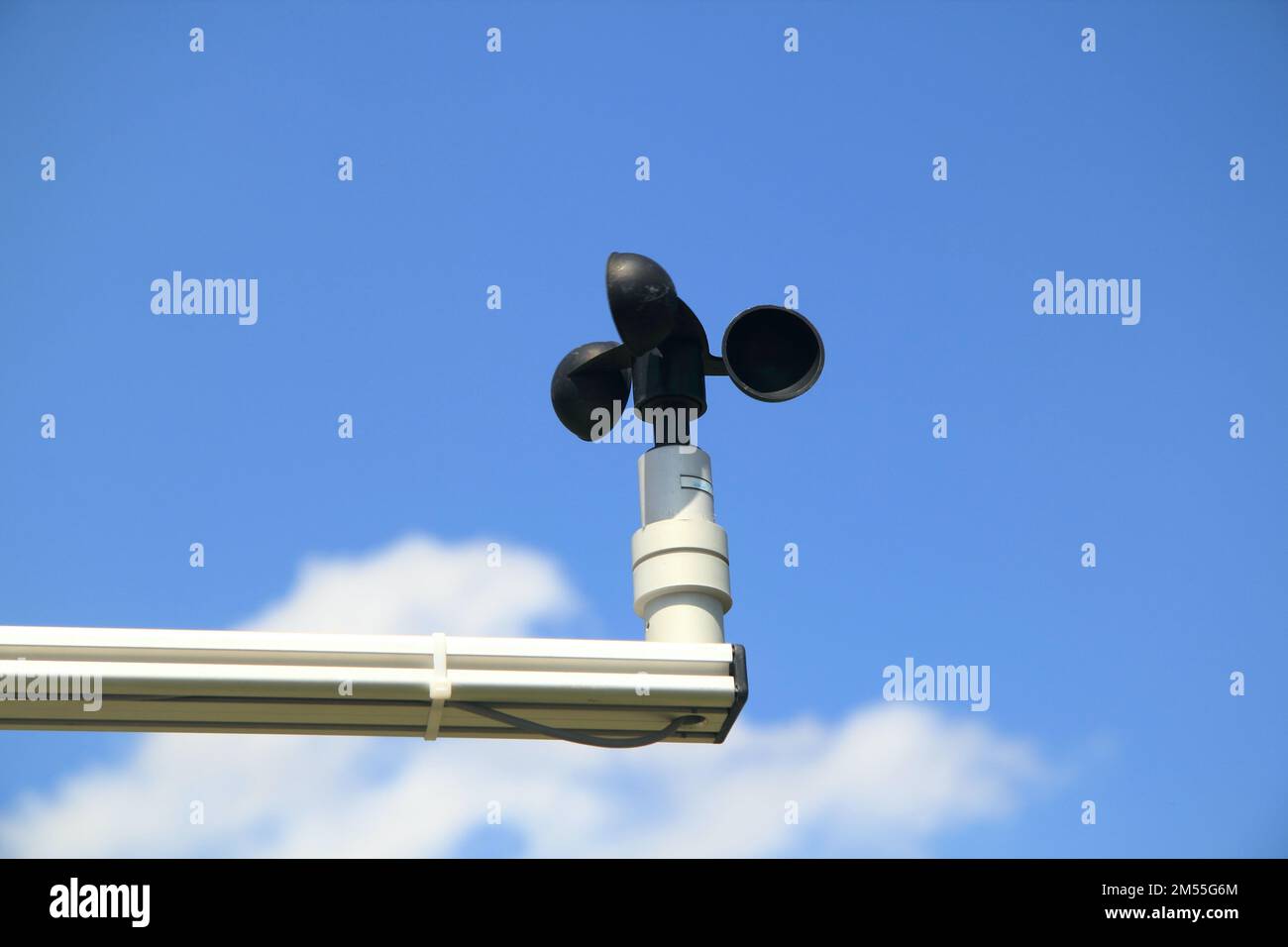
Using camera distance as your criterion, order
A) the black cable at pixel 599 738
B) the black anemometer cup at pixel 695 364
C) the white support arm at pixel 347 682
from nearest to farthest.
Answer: the white support arm at pixel 347 682 < the black cable at pixel 599 738 < the black anemometer cup at pixel 695 364

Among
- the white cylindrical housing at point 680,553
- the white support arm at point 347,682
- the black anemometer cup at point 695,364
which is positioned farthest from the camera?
→ the black anemometer cup at point 695,364

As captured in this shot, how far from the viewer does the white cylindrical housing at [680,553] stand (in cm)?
548

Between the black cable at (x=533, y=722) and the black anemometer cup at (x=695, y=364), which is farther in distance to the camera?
the black anemometer cup at (x=695, y=364)

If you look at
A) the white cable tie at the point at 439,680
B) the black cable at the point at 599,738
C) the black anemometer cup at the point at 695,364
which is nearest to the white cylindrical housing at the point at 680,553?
the black anemometer cup at the point at 695,364

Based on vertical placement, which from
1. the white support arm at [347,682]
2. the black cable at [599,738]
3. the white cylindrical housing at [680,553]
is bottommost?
the black cable at [599,738]

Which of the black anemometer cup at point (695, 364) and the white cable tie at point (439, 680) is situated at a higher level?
the black anemometer cup at point (695, 364)

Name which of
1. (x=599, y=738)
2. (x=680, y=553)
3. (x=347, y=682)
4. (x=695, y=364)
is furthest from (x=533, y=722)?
(x=695, y=364)

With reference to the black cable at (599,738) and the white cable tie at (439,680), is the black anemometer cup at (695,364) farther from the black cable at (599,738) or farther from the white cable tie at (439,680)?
the white cable tie at (439,680)

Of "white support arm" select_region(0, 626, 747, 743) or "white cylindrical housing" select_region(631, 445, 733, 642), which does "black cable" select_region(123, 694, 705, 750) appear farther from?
A: "white cylindrical housing" select_region(631, 445, 733, 642)

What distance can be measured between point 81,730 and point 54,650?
327 mm

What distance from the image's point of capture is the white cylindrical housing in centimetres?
548
